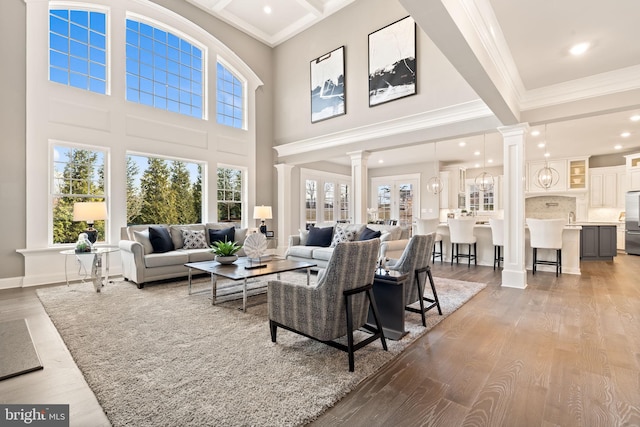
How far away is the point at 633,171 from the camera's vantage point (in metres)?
7.96

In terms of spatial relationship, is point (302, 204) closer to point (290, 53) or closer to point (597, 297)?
point (290, 53)

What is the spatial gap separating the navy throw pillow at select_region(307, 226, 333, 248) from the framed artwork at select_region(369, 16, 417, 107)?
2.63 m

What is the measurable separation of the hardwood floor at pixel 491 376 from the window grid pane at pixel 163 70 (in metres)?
4.10

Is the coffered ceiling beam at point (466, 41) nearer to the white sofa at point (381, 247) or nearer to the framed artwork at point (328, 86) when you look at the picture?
the white sofa at point (381, 247)

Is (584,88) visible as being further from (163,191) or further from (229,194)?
(163,191)

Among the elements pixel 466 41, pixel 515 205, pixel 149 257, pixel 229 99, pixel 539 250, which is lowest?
pixel 539 250

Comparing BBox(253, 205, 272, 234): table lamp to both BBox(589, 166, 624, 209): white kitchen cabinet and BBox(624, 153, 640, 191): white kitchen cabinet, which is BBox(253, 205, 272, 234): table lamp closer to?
BBox(589, 166, 624, 209): white kitchen cabinet

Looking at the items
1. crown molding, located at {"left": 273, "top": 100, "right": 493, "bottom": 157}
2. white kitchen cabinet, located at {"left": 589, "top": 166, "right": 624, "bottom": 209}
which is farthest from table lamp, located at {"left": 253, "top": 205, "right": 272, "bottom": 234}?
white kitchen cabinet, located at {"left": 589, "top": 166, "right": 624, "bottom": 209}

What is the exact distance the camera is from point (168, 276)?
470cm

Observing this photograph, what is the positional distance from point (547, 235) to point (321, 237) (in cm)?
394

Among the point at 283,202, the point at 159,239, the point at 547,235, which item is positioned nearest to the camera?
the point at 159,239

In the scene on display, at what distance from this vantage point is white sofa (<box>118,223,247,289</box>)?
446cm

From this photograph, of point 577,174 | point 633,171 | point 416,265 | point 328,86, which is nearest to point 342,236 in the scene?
point 416,265

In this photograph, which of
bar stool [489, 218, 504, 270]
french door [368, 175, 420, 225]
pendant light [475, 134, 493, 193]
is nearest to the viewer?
bar stool [489, 218, 504, 270]
